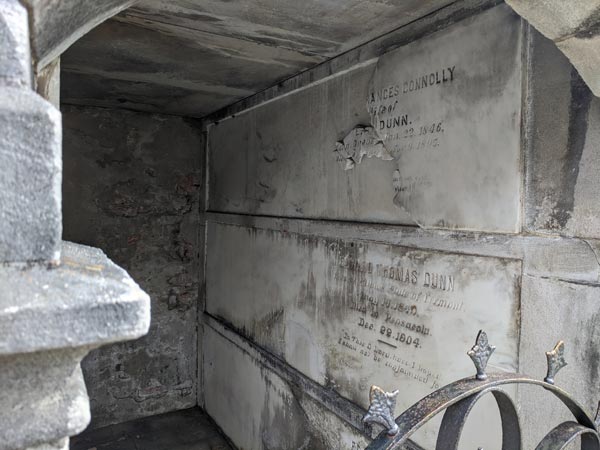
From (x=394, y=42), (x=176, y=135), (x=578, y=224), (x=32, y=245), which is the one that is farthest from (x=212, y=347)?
(x=32, y=245)

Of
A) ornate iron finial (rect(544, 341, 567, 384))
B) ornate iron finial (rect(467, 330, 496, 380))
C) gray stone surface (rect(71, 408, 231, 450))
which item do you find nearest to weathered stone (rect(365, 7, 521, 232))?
ornate iron finial (rect(544, 341, 567, 384))

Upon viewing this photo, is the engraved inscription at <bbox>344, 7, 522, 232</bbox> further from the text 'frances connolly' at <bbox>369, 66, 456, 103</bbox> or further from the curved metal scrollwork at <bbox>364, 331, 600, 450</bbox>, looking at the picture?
the curved metal scrollwork at <bbox>364, 331, 600, 450</bbox>

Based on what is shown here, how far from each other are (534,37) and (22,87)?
1.76 meters

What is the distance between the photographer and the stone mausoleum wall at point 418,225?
1.67m

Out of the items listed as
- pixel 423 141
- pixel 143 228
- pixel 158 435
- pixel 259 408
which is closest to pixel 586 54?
pixel 423 141

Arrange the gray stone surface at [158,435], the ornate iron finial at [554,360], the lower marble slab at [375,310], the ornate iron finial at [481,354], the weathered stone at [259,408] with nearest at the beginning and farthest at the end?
the ornate iron finial at [481,354]
the ornate iron finial at [554,360]
the lower marble slab at [375,310]
the weathered stone at [259,408]
the gray stone surface at [158,435]

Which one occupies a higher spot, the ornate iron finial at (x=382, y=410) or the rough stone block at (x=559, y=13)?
the rough stone block at (x=559, y=13)

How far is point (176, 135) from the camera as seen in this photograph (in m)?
5.16

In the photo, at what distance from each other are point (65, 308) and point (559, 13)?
59.4 inches

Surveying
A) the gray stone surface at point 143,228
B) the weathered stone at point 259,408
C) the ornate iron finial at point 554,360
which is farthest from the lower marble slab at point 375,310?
the gray stone surface at point 143,228

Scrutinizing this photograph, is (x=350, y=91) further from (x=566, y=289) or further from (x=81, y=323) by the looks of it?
(x=81, y=323)

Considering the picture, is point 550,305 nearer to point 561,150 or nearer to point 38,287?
point 561,150

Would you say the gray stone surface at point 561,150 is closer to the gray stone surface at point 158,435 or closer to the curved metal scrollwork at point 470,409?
the curved metal scrollwork at point 470,409

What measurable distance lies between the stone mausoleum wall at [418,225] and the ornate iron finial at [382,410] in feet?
3.61
